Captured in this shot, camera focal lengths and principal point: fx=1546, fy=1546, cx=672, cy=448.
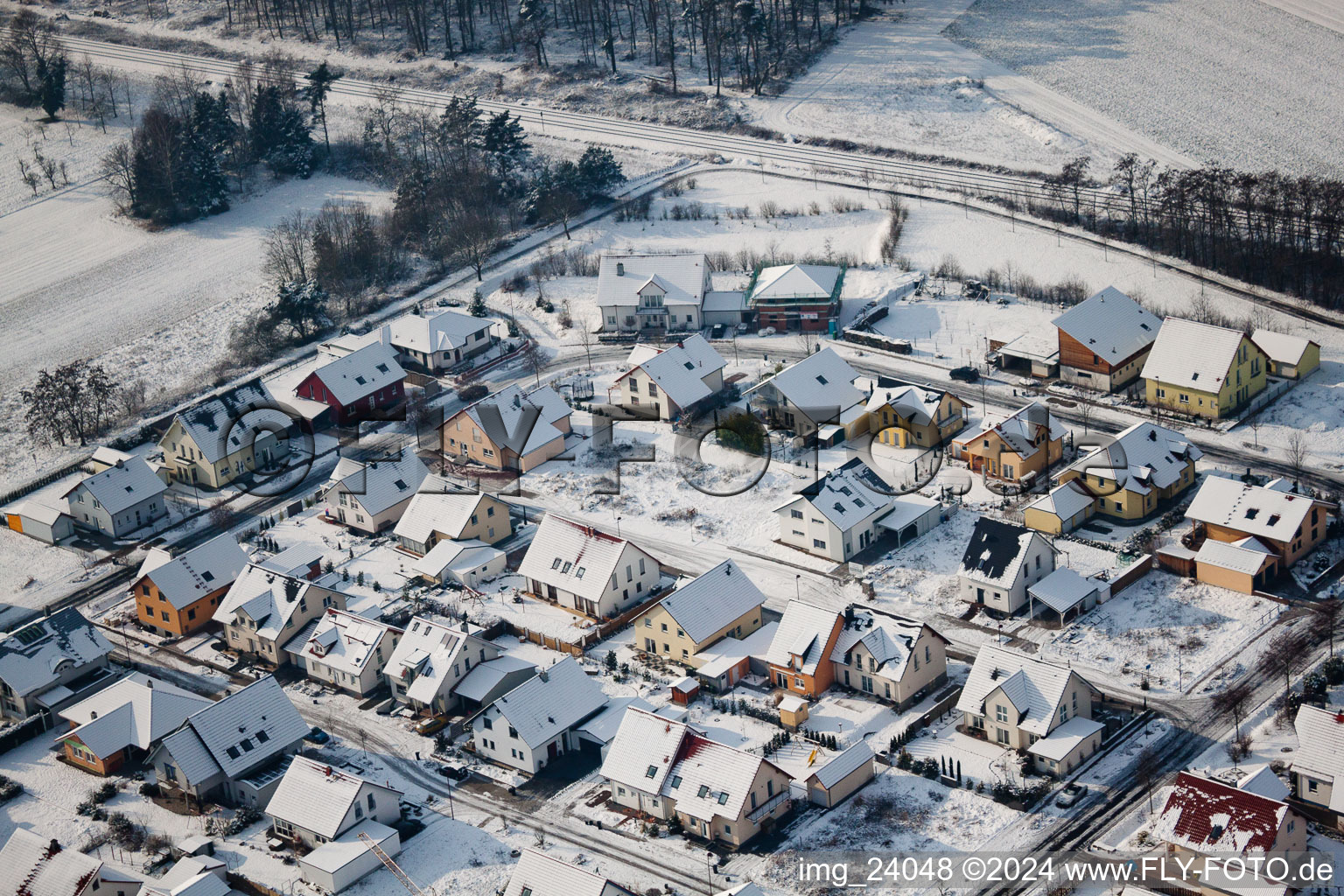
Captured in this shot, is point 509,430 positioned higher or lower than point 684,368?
lower

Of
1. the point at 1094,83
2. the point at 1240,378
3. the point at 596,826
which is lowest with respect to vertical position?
the point at 596,826

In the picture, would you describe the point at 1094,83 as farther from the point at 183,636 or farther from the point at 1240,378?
the point at 183,636

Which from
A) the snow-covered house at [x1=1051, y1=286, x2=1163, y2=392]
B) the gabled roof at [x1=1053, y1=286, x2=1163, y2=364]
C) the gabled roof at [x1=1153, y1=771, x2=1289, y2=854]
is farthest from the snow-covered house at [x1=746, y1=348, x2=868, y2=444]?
the gabled roof at [x1=1153, y1=771, x2=1289, y2=854]

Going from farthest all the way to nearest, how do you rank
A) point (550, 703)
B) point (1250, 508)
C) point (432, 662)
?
point (1250, 508) < point (432, 662) < point (550, 703)

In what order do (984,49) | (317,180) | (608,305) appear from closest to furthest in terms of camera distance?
(608,305)
(317,180)
(984,49)

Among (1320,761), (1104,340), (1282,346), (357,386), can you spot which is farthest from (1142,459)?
(357,386)

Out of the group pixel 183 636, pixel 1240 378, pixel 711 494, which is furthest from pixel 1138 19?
pixel 183 636

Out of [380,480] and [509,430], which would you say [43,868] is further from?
[509,430]

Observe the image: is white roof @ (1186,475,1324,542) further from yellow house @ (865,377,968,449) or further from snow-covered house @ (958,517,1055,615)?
yellow house @ (865,377,968,449)
